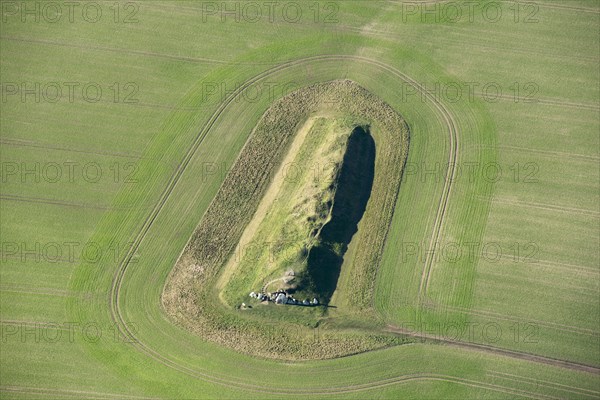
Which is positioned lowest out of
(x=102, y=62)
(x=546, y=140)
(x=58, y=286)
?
(x=58, y=286)

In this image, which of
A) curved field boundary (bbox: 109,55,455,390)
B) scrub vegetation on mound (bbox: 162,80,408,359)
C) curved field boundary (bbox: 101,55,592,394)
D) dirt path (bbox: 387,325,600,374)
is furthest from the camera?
curved field boundary (bbox: 109,55,455,390)

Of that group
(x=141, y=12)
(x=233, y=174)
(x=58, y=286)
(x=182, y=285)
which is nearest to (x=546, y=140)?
(x=233, y=174)

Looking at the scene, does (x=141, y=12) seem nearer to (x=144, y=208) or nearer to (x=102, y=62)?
(x=102, y=62)

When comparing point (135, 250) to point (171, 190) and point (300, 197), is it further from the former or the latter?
point (300, 197)

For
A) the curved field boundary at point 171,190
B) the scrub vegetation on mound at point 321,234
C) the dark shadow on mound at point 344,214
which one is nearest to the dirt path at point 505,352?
the scrub vegetation on mound at point 321,234

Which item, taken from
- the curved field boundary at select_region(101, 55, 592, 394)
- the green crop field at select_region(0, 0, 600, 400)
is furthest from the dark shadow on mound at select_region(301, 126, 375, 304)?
the curved field boundary at select_region(101, 55, 592, 394)

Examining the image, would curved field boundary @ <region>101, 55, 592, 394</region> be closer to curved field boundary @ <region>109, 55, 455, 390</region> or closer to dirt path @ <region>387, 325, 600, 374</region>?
curved field boundary @ <region>109, 55, 455, 390</region>

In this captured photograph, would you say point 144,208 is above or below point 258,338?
above
